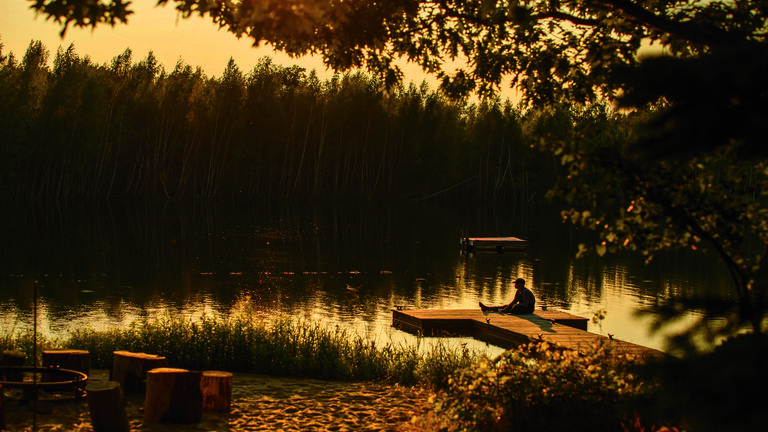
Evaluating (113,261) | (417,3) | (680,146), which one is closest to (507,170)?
(113,261)

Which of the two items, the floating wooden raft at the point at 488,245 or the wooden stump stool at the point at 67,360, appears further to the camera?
the floating wooden raft at the point at 488,245

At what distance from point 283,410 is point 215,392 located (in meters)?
0.96

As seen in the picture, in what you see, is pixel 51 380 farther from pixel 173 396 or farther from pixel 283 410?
pixel 283 410

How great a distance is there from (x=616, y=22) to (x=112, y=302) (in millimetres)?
23443

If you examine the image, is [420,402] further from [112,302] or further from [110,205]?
[110,205]

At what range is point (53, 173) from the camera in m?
93.2

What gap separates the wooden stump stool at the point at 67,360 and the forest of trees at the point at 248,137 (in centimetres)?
8361

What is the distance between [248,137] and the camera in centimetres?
10500

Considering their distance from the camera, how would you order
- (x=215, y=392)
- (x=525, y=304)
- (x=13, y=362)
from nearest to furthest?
1. (x=215, y=392)
2. (x=13, y=362)
3. (x=525, y=304)

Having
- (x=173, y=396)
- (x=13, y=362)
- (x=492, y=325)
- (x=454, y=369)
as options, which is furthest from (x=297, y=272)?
(x=173, y=396)

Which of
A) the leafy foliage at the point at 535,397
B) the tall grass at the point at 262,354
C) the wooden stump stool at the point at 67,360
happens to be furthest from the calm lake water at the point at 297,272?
the leafy foliage at the point at 535,397

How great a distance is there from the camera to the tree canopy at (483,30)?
810 cm

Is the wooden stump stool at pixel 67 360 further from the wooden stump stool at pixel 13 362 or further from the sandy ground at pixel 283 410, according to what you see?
the sandy ground at pixel 283 410

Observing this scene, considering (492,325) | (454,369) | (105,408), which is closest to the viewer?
(105,408)
